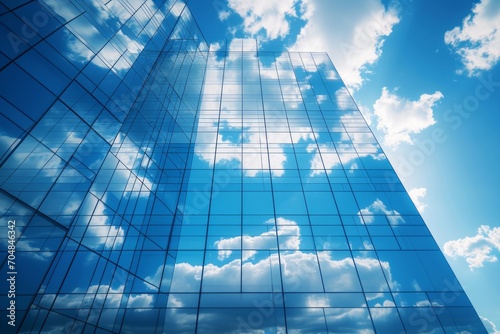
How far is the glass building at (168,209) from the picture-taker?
11.5 m

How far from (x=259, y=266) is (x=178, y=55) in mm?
26232

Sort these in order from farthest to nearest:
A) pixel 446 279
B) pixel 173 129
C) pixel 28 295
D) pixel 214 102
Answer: pixel 214 102
pixel 173 129
pixel 446 279
pixel 28 295

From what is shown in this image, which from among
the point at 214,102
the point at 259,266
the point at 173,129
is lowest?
the point at 259,266

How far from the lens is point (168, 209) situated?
19.5 metres

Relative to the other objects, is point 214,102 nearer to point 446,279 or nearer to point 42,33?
point 42,33

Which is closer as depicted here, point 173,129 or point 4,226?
point 4,226

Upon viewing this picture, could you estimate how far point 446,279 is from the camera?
16.3 metres

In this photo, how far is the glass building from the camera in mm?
11516

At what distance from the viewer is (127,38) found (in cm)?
1912

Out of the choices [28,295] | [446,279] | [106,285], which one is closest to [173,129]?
[106,285]

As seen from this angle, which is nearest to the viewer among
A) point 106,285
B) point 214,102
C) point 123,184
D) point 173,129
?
point 106,285

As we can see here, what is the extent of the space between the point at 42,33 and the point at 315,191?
20202 millimetres

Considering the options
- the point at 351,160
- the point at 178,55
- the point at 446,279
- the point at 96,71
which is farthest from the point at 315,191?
the point at 178,55

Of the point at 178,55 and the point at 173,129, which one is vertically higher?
the point at 178,55
